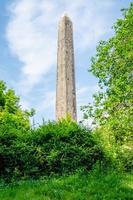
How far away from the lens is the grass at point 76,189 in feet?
38.4

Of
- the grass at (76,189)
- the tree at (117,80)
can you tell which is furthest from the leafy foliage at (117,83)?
the grass at (76,189)

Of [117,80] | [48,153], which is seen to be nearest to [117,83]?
[117,80]

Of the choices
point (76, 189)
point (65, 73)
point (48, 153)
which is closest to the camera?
point (76, 189)

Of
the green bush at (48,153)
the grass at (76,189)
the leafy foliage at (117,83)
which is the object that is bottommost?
the grass at (76,189)

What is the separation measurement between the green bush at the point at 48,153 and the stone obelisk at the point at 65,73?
4700 mm

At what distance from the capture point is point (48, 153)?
631 inches

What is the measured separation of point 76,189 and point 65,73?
33.0 ft

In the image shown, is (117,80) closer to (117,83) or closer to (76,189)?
(117,83)

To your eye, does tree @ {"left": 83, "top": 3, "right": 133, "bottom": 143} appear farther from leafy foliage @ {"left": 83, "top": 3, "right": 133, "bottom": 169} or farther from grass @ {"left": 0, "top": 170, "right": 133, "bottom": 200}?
grass @ {"left": 0, "top": 170, "right": 133, "bottom": 200}

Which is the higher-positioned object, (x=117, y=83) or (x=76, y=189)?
(x=117, y=83)

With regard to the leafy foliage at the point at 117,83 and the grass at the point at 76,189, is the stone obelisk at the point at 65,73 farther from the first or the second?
the grass at the point at 76,189

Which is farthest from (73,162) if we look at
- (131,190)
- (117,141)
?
(117,141)

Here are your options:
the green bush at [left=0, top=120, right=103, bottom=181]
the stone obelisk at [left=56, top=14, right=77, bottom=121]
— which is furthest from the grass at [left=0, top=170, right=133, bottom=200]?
the stone obelisk at [left=56, top=14, right=77, bottom=121]

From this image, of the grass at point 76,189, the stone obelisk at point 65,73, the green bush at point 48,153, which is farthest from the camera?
the stone obelisk at point 65,73
